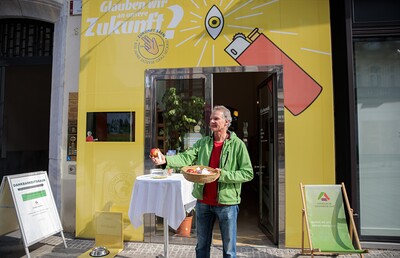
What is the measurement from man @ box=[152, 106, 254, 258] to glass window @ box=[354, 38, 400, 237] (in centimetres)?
255

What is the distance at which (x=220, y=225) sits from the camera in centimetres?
276

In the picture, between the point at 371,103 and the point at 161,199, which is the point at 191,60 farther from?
the point at 371,103

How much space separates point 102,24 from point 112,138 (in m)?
1.85

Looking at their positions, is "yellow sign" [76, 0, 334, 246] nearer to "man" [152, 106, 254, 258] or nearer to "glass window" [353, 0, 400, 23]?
"glass window" [353, 0, 400, 23]

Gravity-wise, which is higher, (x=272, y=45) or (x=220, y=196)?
(x=272, y=45)

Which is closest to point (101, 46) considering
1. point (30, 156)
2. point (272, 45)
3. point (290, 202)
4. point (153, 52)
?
point (153, 52)

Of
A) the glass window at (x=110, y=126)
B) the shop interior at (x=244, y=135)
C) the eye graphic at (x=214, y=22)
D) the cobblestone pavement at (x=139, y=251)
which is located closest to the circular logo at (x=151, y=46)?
the shop interior at (x=244, y=135)

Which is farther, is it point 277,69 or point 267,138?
point 267,138

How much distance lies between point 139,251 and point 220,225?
6.43ft

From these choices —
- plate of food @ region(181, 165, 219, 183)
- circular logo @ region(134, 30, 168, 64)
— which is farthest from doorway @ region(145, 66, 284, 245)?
plate of food @ region(181, 165, 219, 183)

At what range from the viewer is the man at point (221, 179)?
2646 millimetres

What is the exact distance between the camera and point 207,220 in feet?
9.24

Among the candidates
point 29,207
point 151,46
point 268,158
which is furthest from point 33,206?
point 268,158

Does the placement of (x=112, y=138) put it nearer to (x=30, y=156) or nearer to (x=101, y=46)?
(x=101, y=46)
